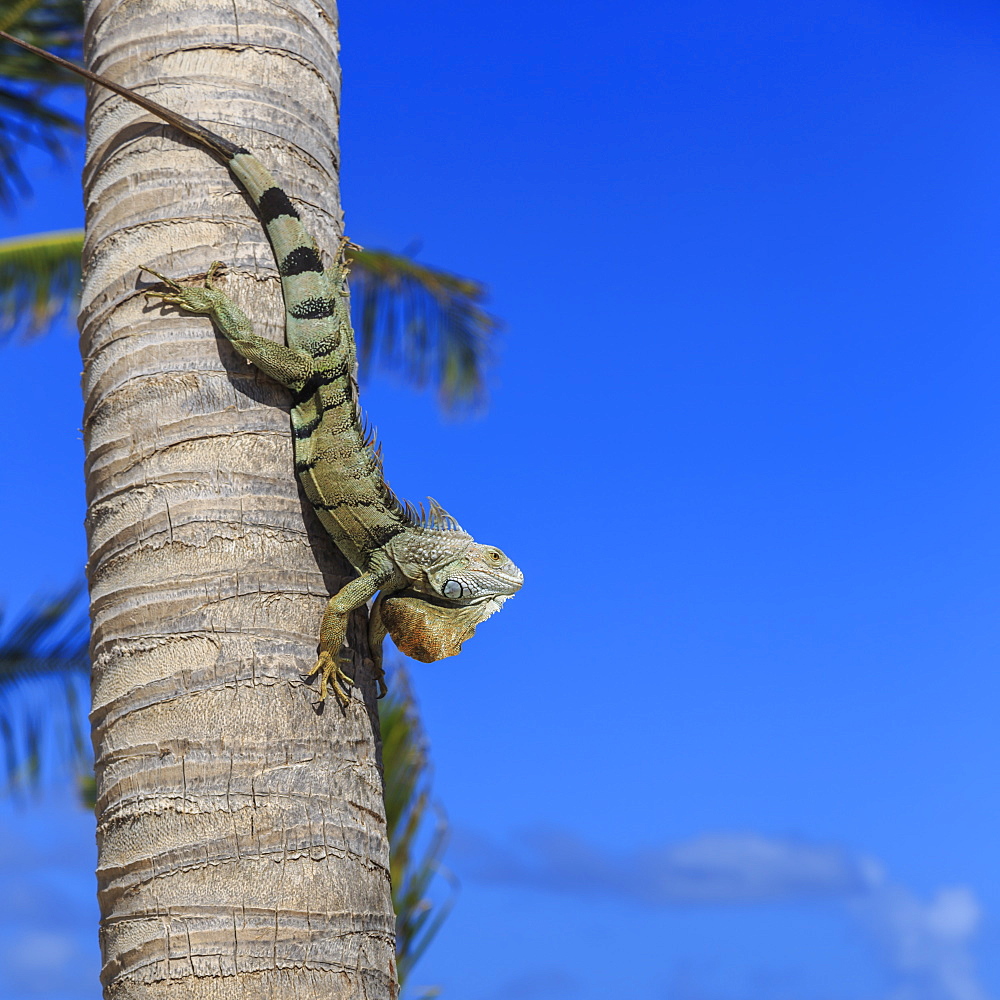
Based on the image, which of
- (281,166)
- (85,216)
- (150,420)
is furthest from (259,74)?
(150,420)

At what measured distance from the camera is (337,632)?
310cm

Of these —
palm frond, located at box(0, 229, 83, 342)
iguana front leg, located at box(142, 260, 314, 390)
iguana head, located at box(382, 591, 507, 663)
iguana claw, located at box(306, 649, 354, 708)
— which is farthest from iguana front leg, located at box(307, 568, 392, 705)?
palm frond, located at box(0, 229, 83, 342)

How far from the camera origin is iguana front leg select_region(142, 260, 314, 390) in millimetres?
3213

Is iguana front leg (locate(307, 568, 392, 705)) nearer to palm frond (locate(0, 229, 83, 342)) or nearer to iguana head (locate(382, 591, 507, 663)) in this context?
iguana head (locate(382, 591, 507, 663))

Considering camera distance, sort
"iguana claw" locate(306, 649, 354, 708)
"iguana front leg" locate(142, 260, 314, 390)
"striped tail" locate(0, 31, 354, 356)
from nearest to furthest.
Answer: "iguana claw" locate(306, 649, 354, 708) → "iguana front leg" locate(142, 260, 314, 390) → "striped tail" locate(0, 31, 354, 356)

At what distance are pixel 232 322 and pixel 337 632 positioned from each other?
37.1 inches

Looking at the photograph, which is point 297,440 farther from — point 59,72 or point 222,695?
point 59,72

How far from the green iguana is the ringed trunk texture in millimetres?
54

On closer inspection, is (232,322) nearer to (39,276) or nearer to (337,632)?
(337,632)

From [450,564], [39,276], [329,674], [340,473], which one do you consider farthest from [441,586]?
[39,276]

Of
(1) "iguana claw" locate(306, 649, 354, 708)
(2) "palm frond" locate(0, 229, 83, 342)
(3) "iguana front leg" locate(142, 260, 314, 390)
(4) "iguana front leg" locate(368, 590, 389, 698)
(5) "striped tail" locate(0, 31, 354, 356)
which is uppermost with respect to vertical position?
(2) "palm frond" locate(0, 229, 83, 342)

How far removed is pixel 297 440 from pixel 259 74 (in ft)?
3.99

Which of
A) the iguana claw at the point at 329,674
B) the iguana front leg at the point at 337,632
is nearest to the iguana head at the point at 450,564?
the iguana front leg at the point at 337,632

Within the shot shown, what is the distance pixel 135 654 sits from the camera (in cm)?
301
